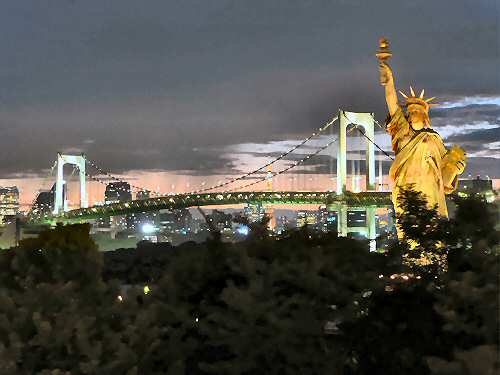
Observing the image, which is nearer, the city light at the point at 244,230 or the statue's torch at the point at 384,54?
the city light at the point at 244,230

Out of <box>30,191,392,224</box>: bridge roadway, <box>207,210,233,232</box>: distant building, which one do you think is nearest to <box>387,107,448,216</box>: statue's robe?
<box>207,210,233,232</box>: distant building

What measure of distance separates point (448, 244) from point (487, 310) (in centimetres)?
131

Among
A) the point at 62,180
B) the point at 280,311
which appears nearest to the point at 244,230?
the point at 280,311

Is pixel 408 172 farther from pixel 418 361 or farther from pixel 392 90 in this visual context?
pixel 418 361

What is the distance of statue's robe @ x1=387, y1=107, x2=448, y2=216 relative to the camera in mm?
15898

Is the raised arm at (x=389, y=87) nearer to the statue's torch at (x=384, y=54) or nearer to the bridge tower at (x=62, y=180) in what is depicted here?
the statue's torch at (x=384, y=54)

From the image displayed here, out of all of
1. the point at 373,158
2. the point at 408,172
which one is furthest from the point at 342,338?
the point at 373,158

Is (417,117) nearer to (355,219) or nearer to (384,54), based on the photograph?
(384,54)

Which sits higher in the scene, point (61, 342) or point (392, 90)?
point (392, 90)

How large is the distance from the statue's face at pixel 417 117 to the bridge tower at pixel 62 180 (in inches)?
2133

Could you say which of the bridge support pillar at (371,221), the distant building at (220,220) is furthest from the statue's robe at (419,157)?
the bridge support pillar at (371,221)

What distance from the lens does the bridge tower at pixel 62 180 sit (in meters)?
69.1

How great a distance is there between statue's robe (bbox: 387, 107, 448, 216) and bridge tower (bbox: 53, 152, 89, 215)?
177 feet

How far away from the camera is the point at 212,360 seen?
21.6 feet
